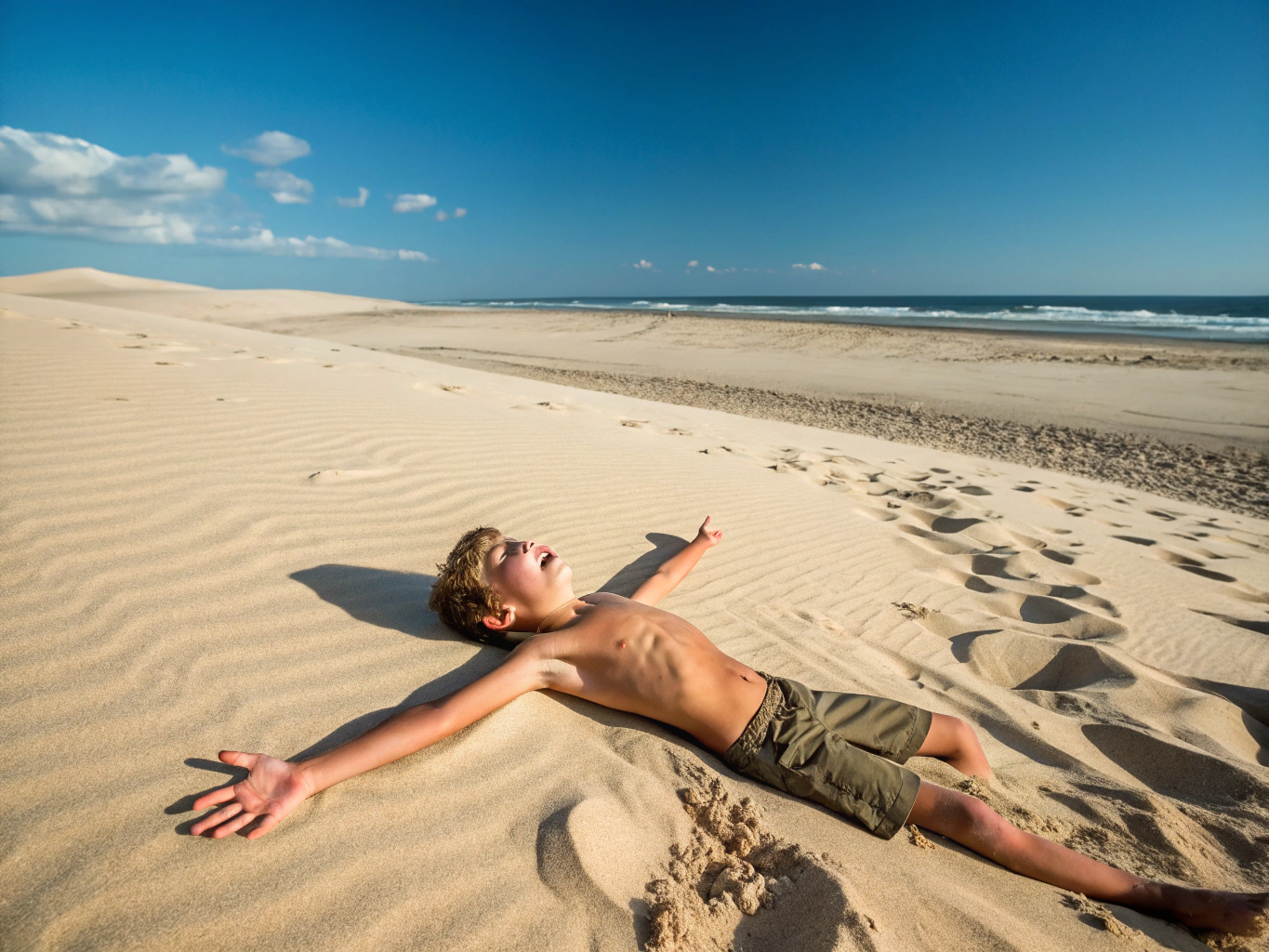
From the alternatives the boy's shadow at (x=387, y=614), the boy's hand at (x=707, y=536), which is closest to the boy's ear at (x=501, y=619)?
the boy's shadow at (x=387, y=614)

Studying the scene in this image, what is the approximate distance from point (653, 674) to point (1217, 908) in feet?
4.97

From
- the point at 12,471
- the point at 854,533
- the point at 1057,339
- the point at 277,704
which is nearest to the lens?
the point at 277,704

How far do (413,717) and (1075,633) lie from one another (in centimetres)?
315

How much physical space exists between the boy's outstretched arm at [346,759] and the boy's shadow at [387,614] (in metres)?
0.12

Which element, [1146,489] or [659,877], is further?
[1146,489]

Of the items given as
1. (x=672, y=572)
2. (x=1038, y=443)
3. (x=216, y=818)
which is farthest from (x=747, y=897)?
(x=1038, y=443)

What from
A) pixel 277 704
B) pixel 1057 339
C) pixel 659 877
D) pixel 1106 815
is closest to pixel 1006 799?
pixel 1106 815

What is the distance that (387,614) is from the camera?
99.4 inches

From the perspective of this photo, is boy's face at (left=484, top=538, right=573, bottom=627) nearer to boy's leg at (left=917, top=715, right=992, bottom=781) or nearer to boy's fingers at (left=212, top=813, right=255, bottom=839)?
boy's fingers at (left=212, top=813, right=255, bottom=839)

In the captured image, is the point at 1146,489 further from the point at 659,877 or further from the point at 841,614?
the point at 659,877

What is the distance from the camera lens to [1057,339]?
70.2ft

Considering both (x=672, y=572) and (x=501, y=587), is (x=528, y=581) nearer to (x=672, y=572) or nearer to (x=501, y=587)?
(x=501, y=587)

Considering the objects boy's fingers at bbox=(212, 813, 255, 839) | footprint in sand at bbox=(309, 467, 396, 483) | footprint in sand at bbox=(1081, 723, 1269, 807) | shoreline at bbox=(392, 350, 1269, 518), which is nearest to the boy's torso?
boy's fingers at bbox=(212, 813, 255, 839)

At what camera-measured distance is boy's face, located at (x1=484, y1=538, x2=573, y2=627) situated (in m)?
2.27
